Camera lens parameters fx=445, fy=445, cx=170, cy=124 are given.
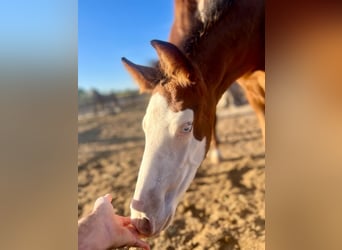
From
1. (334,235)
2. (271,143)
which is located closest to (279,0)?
(271,143)

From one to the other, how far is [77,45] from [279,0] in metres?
0.98

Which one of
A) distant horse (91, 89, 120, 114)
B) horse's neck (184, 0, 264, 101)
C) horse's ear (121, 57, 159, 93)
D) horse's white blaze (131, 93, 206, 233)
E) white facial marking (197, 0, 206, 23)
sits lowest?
horse's white blaze (131, 93, 206, 233)

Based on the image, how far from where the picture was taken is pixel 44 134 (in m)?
1.99

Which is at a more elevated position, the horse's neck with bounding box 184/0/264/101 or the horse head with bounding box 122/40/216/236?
the horse's neck with bounding box 184/0/264/101

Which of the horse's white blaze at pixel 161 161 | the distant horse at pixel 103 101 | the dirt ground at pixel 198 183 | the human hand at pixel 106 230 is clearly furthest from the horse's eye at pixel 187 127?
the human hand at pixel 106 230

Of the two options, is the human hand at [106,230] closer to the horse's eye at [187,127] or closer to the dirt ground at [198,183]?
the dirt ground at [198,183]

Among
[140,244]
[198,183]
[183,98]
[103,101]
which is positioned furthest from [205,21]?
[140,244]

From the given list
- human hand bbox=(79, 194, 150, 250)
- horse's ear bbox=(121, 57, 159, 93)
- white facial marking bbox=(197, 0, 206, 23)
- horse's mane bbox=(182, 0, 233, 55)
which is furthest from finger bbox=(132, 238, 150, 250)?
white facial marking bbox=(197, 0, 206, 23)

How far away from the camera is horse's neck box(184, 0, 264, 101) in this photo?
207cm

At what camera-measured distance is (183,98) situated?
2.01 m

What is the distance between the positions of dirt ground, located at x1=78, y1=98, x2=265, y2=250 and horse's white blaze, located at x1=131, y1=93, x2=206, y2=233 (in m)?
0.04

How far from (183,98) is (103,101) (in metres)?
0.37

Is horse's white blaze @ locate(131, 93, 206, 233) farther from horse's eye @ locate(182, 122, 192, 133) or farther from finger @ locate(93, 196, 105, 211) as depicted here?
finger @ locate(93, 196, 105, 211)

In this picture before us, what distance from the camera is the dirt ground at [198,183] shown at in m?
2.05
